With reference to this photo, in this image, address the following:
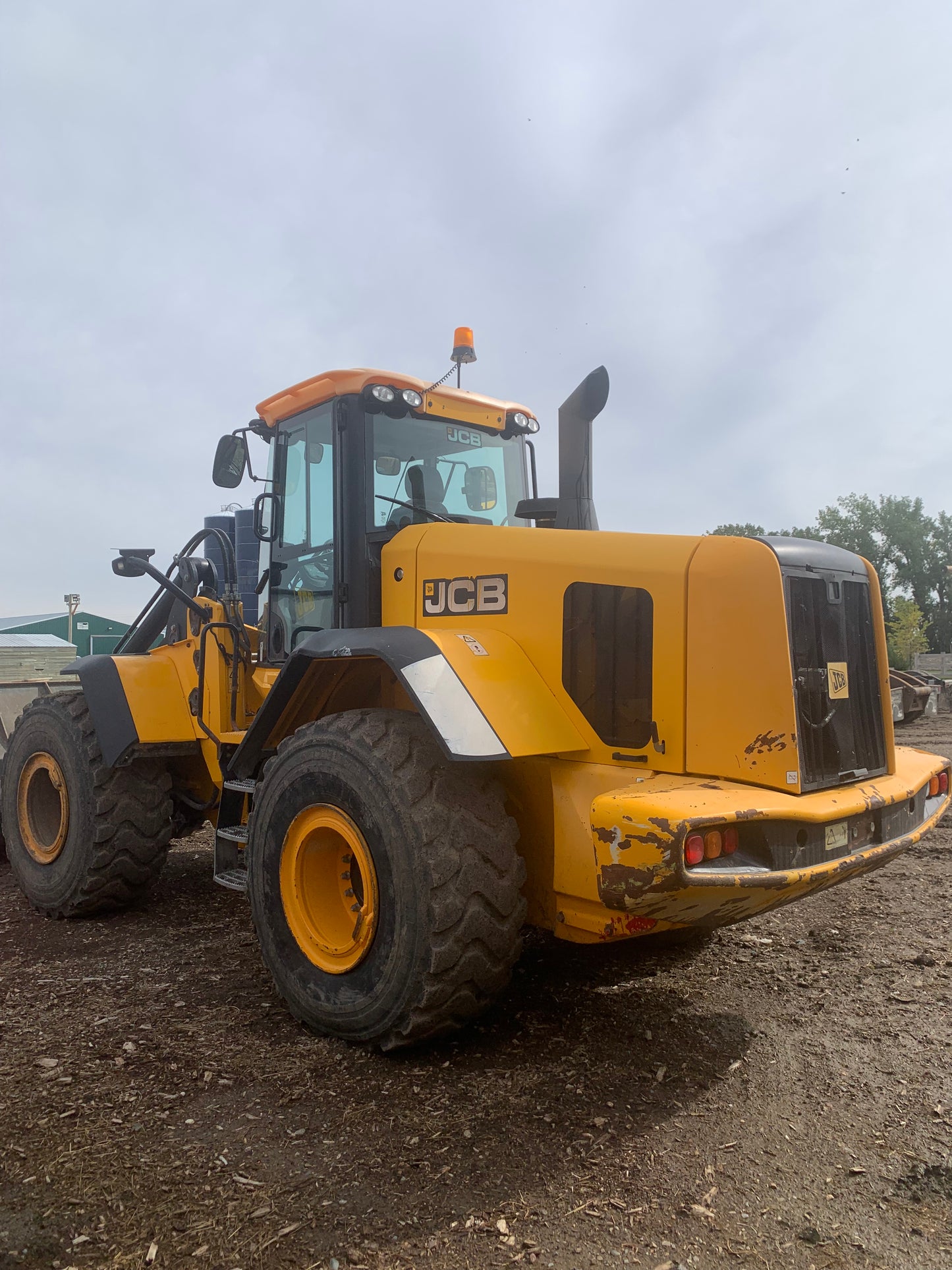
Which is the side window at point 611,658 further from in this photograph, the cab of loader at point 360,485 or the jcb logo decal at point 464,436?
the jcb logo decal at point 464,436

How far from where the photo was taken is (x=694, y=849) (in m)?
2.85

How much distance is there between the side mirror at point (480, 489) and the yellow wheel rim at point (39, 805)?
2902mm

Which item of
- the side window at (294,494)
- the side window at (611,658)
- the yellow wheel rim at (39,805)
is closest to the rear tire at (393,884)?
the side window at (611,658)

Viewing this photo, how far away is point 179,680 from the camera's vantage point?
5.59 metres

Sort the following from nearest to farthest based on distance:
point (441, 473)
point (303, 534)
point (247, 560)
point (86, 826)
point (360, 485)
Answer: point (360, 485)
point (441, 473)
point (303, 534)
point (86, 826)
point (247, 560)

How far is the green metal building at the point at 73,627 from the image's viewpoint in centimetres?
3594

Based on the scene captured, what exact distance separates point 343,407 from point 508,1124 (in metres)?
3.21

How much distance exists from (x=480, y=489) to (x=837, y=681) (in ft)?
7.09

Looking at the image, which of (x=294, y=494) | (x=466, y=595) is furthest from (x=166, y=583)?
(x=466, y=595)

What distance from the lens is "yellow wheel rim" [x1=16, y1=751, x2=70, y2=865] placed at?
5.58 metres

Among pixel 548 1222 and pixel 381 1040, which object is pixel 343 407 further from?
pixel 548 1222

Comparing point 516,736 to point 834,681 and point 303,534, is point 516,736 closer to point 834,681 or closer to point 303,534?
point 834,681

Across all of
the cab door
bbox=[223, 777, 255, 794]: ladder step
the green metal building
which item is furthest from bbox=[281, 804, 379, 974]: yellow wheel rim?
the green metal building

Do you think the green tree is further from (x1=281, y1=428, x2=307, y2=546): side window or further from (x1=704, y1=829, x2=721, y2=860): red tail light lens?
(x1=704, y1=829, x2=721, y2=860): red tail light lens
